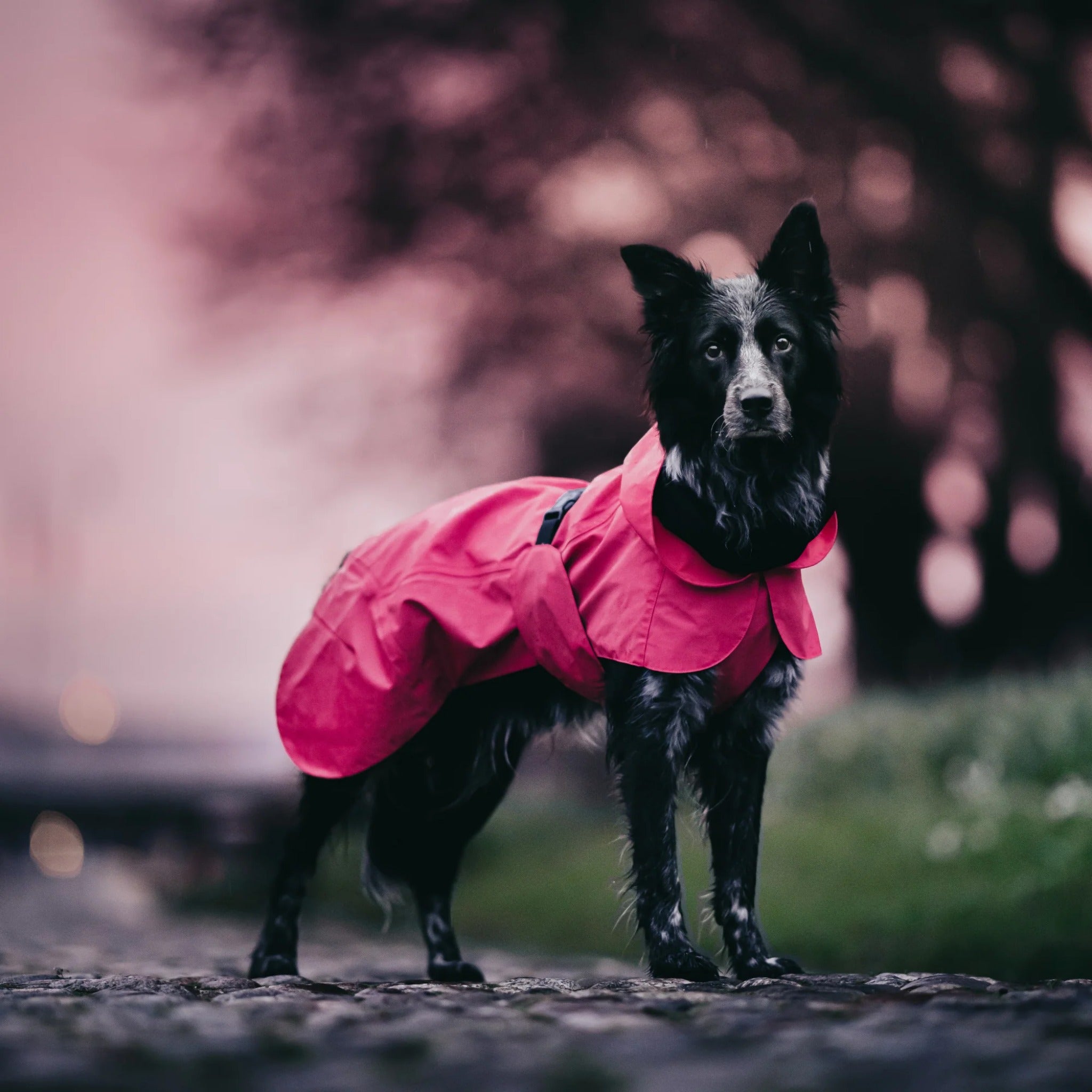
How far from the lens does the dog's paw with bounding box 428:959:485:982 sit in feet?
15.6

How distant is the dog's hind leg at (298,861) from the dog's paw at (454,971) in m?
0.52

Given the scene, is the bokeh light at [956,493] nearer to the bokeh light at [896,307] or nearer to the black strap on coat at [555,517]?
the bokeh light at [896,307]

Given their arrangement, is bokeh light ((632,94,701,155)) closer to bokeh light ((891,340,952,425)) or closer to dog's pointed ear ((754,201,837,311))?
bokeh light ((891,340,952,425))

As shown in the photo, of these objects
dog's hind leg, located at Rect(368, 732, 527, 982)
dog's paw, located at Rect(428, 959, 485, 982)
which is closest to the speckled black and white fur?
dog's hind leg, located at Rect(368, 732, 527, 982)

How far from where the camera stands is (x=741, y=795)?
4098mm

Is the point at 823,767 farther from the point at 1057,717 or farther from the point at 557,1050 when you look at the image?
the point at 557,1050

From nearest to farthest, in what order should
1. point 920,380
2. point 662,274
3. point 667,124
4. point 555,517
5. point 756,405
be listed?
point 756,405 < point 662,274 < point 555,517 < point 920,380 < point 667,124

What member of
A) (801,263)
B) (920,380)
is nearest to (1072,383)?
(920,380)

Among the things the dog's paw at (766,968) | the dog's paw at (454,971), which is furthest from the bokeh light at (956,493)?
the dog's paw at (766,968)

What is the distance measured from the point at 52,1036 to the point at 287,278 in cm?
1210

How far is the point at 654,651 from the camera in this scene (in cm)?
373

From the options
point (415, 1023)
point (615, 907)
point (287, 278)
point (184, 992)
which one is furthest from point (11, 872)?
point (415, 1023)

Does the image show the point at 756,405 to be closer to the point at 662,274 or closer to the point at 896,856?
the point at 662,274

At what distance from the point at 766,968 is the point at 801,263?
2257 mm
